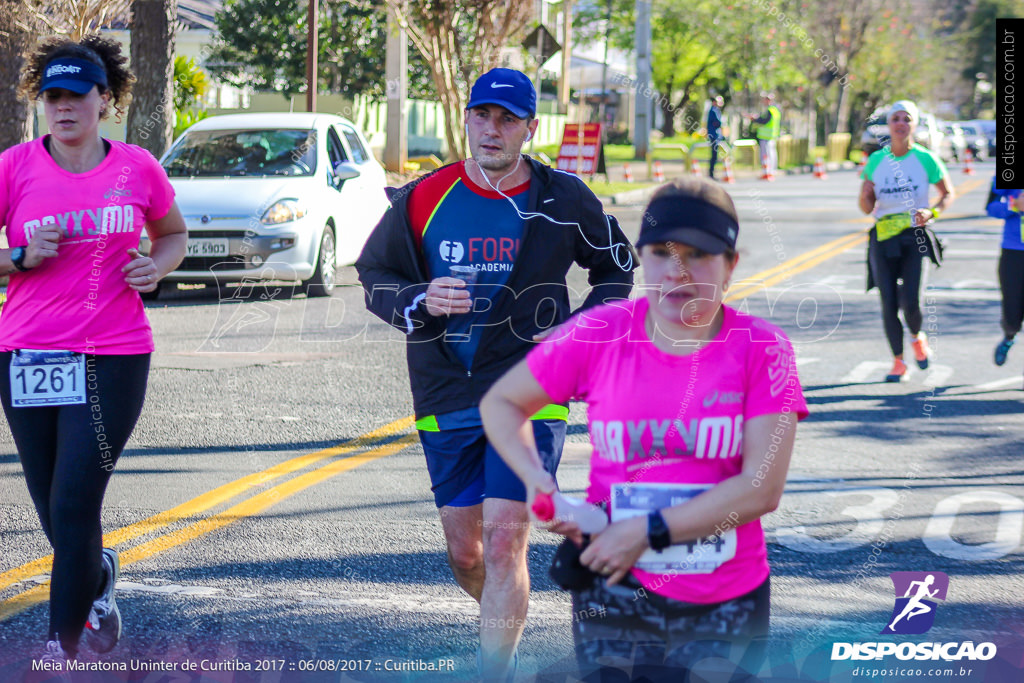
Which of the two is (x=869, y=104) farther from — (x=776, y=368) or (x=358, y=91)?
(x=776, y=368)

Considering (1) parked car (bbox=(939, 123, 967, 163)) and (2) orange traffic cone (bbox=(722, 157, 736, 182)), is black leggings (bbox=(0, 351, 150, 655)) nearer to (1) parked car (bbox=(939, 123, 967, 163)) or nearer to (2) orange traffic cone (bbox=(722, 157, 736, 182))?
(2) orange traffic cone (bbox=(722, 157, 736, 182))

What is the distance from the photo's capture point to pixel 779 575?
5.14m

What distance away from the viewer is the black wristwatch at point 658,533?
2.62 metres

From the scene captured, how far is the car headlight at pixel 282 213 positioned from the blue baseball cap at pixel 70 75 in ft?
28.6

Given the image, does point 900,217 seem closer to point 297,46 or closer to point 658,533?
point 658,533

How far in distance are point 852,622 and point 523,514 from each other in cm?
150

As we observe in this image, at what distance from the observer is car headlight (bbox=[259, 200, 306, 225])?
1262 centimetres

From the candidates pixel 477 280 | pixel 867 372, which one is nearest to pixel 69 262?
pixel 477 280

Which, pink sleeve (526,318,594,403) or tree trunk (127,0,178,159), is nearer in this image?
pink sleeve (526,318,594,403)

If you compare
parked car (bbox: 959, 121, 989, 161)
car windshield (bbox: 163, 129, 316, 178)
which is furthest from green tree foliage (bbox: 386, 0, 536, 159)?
parked car (bbox: 959, 121, 989, 161)

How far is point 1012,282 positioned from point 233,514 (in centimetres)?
572

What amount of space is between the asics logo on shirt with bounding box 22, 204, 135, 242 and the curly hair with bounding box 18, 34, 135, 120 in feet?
1.11

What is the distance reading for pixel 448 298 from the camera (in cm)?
369

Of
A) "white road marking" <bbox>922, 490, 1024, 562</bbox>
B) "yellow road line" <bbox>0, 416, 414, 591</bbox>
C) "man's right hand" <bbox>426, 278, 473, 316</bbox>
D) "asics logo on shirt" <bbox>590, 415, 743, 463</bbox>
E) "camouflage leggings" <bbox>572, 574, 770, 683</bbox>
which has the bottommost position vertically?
"yellow road line" <bbox>0, 416, 414, 591</bbox>
